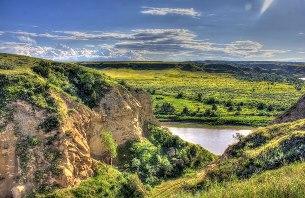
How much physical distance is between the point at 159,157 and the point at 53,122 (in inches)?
583

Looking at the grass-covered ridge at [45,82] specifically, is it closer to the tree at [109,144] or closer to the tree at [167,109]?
the tree at [109,144]

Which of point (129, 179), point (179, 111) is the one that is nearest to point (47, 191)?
point (129, 179)

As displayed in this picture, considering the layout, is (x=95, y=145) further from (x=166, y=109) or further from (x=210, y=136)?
(x=166, y=109)

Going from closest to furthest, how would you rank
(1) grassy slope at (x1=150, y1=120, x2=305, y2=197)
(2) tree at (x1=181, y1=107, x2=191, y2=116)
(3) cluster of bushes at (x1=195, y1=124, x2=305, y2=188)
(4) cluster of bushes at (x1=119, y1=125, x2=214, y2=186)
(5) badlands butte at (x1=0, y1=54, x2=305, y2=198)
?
(1) grassy slope at (x1=150, y1=120, x2=305, y2=197), (3) cluster of bushes at (x1=195, y1=124, x2=305, y2=188), (5) badlands butte at (x1=0, y1=54, x2=305, y2=198), (4) cluster of bushes at (x1=119, y1=125, x2=214, y2=186), (2) tree at (x1=181, y1=107, x2=191, y2=116)

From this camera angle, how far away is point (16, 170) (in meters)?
37.5

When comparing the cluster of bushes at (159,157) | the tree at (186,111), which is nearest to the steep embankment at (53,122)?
the cluster of bushes at (159,157)

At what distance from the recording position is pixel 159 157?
51.5m

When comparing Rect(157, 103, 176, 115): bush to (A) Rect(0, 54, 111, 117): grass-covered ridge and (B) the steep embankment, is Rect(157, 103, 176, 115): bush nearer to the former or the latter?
(A) Rect(0, 54, 111, 117): grass-covered ridge

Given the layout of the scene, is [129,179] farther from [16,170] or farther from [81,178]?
[16,170]

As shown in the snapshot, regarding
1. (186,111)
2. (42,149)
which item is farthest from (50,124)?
(186,111)

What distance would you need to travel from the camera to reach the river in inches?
3469

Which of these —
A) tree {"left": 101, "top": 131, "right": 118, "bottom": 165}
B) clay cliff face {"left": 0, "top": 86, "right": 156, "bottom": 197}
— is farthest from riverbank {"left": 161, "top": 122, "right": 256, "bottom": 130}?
clay cliff face {"left": 0, "top": 86, "right": 156, "bottom": 197}

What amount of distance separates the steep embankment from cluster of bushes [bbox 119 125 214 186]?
180 cm

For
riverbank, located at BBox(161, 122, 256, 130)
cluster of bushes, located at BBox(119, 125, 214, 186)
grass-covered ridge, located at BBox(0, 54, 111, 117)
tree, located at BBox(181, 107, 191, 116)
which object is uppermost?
grass-covered ridge, located at BBox(0, 54, 111, 117)
